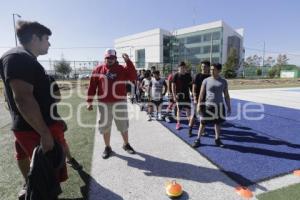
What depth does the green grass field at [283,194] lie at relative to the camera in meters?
2.72

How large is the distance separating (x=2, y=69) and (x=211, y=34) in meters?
65.1

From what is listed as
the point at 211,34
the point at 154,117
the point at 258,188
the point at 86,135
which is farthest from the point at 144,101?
the point at 211,34

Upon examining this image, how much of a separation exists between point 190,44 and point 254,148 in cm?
6688

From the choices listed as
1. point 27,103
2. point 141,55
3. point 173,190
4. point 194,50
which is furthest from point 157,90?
point 141,55

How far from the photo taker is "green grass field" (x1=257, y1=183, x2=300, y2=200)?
2725 millimetres

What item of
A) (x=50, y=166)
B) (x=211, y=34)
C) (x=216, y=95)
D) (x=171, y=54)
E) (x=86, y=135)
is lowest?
(x=86, y=135)

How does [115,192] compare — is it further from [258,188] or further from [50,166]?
[258,188]

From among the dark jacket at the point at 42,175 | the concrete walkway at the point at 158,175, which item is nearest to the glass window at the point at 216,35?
the concrete walkway at the point at 158,175

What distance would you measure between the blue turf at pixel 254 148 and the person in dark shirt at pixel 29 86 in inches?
108

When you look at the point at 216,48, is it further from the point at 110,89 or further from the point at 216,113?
the point at 110,89

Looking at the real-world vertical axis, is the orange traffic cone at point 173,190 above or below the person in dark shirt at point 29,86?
below

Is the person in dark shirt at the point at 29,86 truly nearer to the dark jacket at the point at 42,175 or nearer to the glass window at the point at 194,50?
the dark jacket at the point at 42,175

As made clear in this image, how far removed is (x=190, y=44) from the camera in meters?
68.0

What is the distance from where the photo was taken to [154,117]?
7812mm
